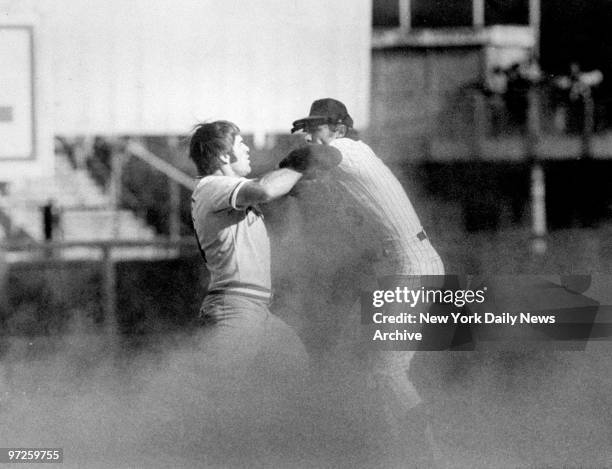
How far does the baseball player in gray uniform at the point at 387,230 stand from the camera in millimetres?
4859

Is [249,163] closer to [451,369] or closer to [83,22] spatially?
[83,22]

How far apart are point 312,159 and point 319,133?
25 centimetres

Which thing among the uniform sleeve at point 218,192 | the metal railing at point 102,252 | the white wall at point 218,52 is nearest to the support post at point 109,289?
the metal railing at point 102,252

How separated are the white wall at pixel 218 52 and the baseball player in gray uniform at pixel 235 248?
235 mm

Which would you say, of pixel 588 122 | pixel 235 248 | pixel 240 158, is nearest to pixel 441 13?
pixel 588 122

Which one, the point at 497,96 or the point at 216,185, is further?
the point at 497,96

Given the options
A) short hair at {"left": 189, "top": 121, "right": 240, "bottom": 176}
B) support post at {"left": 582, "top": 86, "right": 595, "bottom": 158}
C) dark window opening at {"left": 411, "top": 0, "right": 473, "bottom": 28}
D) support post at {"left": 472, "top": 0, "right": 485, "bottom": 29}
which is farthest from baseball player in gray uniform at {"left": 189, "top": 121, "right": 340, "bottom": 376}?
support post at {"left": 582, "top": 86, "right": 595, "bottom": 158}

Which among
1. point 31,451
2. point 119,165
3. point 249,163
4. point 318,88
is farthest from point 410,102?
point 31,451

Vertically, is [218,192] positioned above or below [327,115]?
below

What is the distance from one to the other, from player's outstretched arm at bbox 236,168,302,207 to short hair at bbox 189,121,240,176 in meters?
0.29

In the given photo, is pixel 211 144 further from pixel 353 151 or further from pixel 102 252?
pixel 102 252

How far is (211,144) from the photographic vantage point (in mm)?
4945

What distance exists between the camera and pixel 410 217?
4898 mm

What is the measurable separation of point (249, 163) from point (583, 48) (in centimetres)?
178
